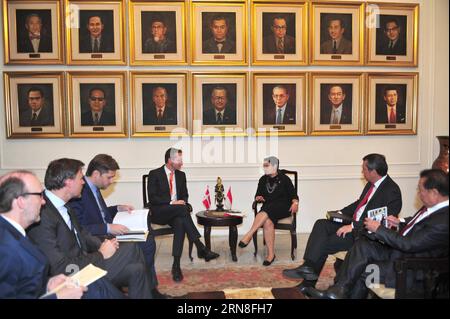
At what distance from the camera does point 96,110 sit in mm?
7613

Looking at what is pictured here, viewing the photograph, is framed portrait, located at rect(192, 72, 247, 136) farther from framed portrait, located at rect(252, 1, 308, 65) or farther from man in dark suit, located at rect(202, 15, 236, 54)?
framed portrait, located at rect(252, 1, 308, 65)

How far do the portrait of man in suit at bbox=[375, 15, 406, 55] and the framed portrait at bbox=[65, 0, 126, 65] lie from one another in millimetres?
4733

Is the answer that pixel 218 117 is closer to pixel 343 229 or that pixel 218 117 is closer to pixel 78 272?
pixel 343 229

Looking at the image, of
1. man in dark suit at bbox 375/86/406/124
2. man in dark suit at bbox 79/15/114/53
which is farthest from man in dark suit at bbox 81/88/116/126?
man in dark suit at bbox 375/86/406/124

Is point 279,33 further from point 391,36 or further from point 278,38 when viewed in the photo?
point 391,36

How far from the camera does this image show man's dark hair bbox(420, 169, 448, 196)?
3.25m

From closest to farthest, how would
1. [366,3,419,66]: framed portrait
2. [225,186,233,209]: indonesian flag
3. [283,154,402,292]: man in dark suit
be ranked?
1. [283,154,402,292]: man in dark suit
2. [225,186,233,209]: indonesian flag
3. [366,3,419,66]: framed portrait

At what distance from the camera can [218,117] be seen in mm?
7762

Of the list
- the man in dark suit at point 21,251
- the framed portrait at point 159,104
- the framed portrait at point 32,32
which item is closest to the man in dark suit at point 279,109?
the framed portrait at point 159,104

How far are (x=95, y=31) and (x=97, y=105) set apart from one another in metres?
1.30

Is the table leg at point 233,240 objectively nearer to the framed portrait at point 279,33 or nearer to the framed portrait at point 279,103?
the framed portrait at point 279,103

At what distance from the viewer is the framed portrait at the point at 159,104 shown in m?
7.64

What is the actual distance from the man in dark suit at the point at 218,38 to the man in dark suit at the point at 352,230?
3.69 metres
